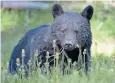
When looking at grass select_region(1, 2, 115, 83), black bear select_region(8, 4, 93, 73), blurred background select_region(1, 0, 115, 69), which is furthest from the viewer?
blurred background select_region(1, 0, 115, 69)

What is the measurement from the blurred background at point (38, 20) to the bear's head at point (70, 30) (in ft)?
11.7

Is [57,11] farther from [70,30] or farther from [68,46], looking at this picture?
[68,46]

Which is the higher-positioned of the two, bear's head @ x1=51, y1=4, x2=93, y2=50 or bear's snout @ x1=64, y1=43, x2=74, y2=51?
bear's head @ x1=51, y1=4, x2=93, y2=50

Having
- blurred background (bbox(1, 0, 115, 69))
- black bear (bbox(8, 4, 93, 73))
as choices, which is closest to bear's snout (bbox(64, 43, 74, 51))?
black bear (bbox(8, 4, 93, 73))

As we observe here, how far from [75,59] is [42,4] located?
10.4 m

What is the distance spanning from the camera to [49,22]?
14.0 metres

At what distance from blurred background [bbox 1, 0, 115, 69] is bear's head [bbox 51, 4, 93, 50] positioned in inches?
141

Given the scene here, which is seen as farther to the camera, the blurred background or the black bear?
the blurred background

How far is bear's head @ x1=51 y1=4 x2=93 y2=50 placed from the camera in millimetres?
6500

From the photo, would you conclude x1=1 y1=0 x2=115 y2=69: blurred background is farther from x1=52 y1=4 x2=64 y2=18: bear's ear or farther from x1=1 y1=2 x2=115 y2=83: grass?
x1=52 y1=4 x2=64 y2=18: bear's ear

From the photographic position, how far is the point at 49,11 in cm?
1628

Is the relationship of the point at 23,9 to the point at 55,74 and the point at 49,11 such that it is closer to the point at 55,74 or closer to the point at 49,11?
the point at 49,11

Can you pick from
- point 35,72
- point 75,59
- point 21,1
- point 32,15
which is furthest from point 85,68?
point 21,1

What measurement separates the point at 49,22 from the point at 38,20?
2.61 ft
